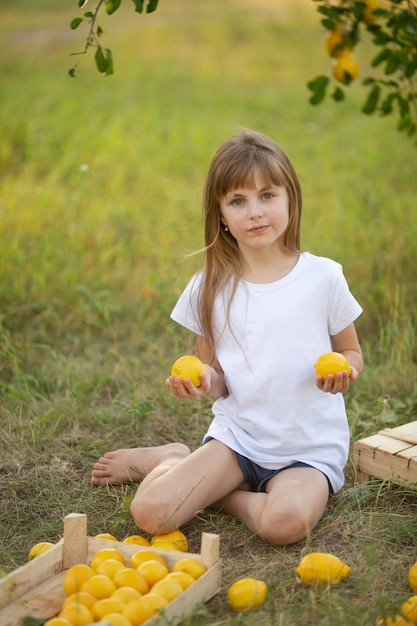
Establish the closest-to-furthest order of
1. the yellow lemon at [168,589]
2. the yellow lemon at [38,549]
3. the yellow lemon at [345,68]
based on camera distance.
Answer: the yellow lemon at [168,589] < the yellow lemon at [38,549] < the yellow lemon at [345,68]

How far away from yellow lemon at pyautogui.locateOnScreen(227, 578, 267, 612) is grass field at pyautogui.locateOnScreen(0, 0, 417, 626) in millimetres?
25

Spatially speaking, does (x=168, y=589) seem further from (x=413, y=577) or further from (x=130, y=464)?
(x=130, y=464)

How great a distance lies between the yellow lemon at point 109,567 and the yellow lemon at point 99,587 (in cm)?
6

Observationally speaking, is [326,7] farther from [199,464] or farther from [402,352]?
[199,464]

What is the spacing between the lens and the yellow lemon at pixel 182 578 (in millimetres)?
1839

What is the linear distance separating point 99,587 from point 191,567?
9.6 inches

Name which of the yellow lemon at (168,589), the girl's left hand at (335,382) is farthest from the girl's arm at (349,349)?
the yellow lemon at (168,589)

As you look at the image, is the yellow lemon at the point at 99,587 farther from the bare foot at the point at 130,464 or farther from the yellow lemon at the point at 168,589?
the bare foot at the point at 130,464

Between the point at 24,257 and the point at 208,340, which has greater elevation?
the point at 208,340

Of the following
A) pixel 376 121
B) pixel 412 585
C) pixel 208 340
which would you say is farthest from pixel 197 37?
pixel 412 585

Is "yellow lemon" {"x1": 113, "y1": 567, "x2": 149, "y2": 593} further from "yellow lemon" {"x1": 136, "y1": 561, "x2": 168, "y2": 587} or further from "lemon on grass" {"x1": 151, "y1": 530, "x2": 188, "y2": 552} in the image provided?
"lemon on grass" {"x1": 151, "y1": 530, "x2": 188, "y2": 552}

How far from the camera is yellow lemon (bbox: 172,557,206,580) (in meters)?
1.90

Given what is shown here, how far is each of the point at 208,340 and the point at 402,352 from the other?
1260mm

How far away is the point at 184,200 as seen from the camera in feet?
17.1
